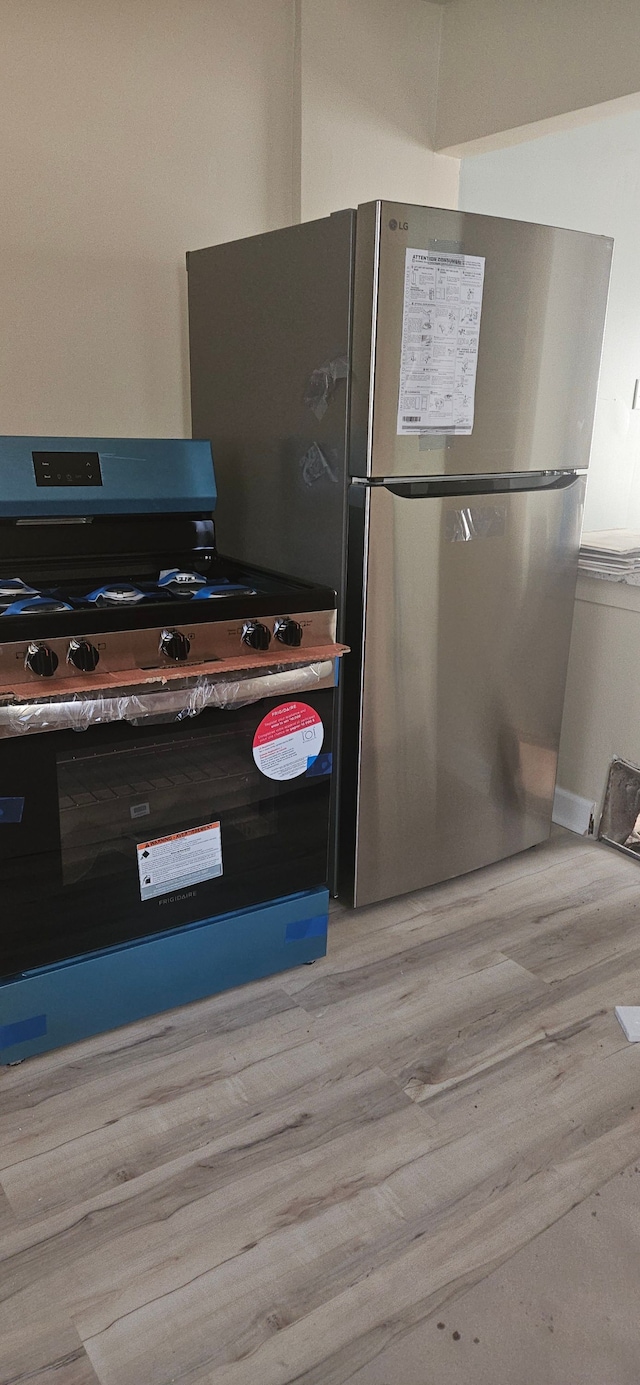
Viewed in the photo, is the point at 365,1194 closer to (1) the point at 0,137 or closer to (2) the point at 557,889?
(2) the point at 557,889

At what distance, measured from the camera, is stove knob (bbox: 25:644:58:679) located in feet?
4.85

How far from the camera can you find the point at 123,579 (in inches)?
77.1

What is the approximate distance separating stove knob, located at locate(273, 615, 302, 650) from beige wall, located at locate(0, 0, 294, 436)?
86cm

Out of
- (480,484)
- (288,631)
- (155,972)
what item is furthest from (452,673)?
(155,972)

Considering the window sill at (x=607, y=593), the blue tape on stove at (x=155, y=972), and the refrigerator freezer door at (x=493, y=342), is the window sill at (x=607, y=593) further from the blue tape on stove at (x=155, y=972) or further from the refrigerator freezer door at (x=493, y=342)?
the blue tape on stove at (x=155, y=972)

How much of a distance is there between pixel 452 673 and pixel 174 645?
0.78m

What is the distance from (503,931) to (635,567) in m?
1.03

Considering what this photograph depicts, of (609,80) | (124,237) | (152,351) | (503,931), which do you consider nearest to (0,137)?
(124,237)

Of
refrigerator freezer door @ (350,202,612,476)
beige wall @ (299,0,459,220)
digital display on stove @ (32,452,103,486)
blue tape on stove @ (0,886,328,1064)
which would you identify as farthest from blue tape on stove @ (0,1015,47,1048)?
beige wall @ (299,0,459,220)

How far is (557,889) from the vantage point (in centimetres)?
241

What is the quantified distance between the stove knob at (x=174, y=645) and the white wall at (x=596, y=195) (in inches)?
72.5

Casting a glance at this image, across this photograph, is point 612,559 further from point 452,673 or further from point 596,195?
point 596,195

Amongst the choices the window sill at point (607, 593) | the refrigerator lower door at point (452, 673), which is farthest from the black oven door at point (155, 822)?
the window sill at point (607, 593)

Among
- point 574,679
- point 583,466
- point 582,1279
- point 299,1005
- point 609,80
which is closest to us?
point 582,1279
